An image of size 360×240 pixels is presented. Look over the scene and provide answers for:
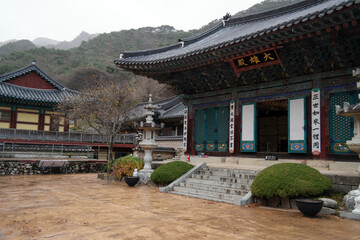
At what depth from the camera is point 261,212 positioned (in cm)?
758

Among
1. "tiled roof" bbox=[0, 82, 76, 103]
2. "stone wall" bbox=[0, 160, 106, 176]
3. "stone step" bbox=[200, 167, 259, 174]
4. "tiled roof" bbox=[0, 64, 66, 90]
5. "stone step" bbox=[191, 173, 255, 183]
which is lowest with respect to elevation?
"stone wall" bbox=[0, 160, 106, 176]

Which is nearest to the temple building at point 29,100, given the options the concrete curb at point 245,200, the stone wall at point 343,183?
the concrete curb at point 245,200

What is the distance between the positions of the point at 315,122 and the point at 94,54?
6767 centimetres

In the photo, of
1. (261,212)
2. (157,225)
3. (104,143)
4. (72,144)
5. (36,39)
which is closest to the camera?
→ (157,225)

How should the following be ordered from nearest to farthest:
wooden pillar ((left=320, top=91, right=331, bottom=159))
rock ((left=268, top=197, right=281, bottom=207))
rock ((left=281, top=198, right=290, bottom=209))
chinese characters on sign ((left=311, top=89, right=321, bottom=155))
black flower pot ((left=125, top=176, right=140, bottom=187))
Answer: rock ((left=281, top=198, right=290, bottom=209))
rock ((left=268, top=197, right=281, bottom=207))
wooden pillar ((left=320, top=91, right=331, bottom=159))
chinese characters on sign ((left=311, top=89, right=321, bottom=155))
black flower pot ((left=125, top=176, right=140, bottom=187))

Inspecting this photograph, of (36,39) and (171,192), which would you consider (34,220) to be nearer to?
(171,192)

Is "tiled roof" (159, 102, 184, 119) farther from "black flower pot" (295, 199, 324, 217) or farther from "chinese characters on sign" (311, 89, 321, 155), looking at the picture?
"black flower pot" (295, 199, 324, 217)

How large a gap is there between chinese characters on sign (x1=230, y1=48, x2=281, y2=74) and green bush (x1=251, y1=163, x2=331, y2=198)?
4.86 meters

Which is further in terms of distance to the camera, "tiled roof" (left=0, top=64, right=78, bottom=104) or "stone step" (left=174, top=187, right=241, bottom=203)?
"tiled roof" (left=0, top=64, right=78, bottom=104)

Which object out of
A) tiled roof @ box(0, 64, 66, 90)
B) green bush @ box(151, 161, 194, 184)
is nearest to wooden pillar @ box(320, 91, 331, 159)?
green bush @ box(151, 161, 194, 184)

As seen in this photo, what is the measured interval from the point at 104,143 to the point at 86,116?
9.01 metres

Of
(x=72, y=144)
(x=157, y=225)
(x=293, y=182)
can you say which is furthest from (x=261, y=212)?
(x=72, y=144)

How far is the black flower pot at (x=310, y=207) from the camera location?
22.4 ft

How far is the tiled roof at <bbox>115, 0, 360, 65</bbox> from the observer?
9.67 m
